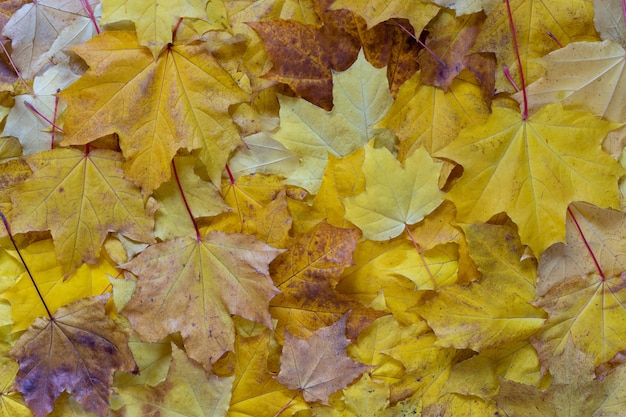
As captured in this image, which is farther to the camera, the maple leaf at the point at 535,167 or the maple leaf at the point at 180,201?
the maple leaf at the point at 180,201

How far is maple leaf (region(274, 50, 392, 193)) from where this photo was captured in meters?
1.14

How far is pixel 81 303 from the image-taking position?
3.78 feet

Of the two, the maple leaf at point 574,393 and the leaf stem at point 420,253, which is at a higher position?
the leaf stem at point 420,253

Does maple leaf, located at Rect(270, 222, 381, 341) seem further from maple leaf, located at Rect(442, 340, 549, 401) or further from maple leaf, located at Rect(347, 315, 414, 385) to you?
maple leaf, located at Rect(442, 340, 549, 401)

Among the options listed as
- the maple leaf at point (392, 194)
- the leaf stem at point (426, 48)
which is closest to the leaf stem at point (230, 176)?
the maple leaf at point (392, 194)

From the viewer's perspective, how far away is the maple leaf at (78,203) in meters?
1.14

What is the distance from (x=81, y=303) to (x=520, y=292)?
856mm

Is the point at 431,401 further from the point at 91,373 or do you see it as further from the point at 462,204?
the point at 91,373

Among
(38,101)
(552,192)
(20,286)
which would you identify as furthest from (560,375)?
(38,101)

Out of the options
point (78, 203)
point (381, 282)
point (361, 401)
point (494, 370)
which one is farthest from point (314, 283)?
point (78, 203)

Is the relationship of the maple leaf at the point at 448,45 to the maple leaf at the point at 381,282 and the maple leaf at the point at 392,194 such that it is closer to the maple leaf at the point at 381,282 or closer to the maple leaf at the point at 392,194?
the maple leaf at the point at 392,194

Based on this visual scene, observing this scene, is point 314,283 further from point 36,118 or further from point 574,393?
point 36,118

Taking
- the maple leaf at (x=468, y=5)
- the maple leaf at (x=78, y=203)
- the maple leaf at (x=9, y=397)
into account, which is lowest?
the maple leaf at (x=9, y=397)

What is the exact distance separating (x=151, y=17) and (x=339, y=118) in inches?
15.6
